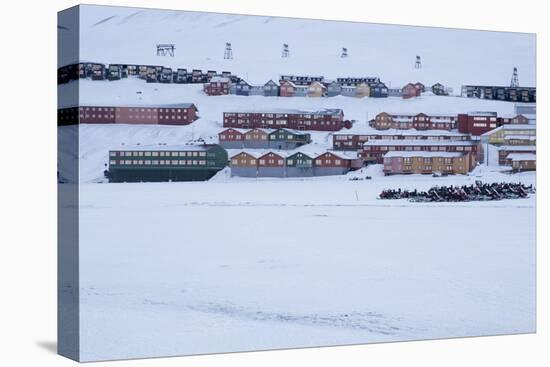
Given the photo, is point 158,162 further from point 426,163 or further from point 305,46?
point 426,163

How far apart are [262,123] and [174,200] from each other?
4.49 feet

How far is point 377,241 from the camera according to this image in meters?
14.5

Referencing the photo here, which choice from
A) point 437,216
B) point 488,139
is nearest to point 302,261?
point 437,216

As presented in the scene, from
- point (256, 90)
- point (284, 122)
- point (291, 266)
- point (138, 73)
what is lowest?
point (291, 266)

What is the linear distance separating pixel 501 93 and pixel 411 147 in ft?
4.75

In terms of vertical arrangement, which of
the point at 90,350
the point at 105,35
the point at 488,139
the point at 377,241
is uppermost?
the point at 105,35

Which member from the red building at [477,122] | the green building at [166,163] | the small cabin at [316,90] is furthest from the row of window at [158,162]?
the red building at [477,122]

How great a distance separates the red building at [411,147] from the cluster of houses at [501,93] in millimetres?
587

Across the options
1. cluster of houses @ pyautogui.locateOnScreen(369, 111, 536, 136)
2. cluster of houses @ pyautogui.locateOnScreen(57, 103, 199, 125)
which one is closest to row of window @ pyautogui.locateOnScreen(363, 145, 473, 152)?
cluster of houses @ pyautogui.locateOnScreen(369, 111, 536, 136)

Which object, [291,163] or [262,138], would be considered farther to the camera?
[291,163]

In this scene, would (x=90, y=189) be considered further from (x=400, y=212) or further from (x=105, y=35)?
(x=400, y=212)

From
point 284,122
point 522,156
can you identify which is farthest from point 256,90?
point 522,156

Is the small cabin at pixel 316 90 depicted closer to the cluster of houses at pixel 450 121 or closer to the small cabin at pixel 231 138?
the cluster of houses at pixel 450 121

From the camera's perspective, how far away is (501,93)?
15445 millimetres
